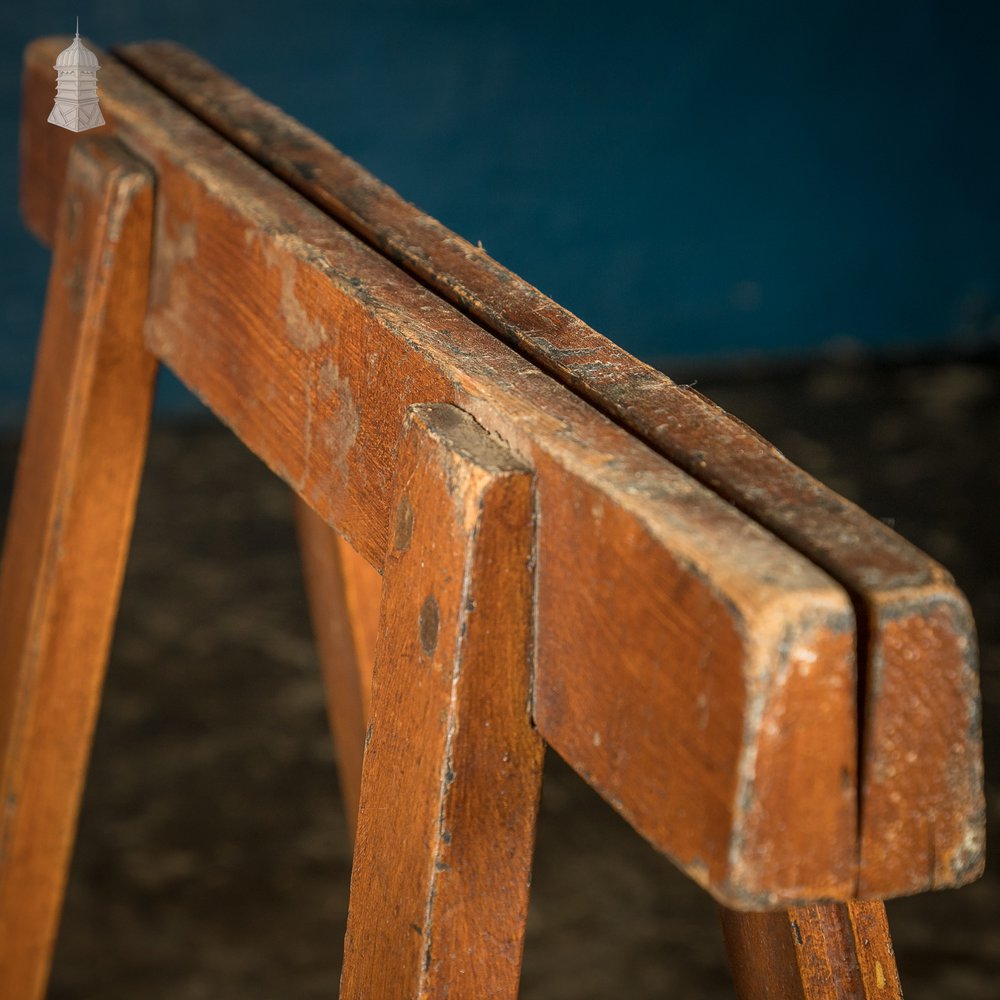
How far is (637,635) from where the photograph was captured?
0.60 m


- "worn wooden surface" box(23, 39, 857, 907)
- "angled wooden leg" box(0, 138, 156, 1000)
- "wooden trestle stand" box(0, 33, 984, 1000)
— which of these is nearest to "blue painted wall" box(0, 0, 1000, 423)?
"angled wooden leg" box(0, 138, 156, 1000)

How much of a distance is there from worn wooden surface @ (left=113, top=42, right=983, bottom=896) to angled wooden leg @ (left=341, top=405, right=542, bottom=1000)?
0.08 m

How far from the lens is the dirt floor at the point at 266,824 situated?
2.10 meters

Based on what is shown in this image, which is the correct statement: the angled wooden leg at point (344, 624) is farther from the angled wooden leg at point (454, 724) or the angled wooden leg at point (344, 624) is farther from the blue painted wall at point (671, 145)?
the blue painted wall at point (671, 145)

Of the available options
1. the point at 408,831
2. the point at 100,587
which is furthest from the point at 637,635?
the point at 100,587

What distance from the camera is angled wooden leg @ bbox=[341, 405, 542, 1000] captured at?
2.20ft

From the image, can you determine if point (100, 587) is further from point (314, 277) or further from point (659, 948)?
point (659, 948)

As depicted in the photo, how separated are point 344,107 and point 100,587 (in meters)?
3.16

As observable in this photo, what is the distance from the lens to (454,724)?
0.68m

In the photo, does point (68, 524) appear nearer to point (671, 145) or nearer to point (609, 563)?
point (609, 563)

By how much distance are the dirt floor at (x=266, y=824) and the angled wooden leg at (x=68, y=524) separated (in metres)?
0.92

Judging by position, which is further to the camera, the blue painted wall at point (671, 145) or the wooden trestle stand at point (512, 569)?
the blue painted wall at point (671, 145)

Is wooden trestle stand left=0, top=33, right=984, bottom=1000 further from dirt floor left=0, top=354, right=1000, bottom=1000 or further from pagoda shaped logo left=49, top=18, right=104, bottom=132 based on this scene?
dirt floor left=0, top=354, right=1000, bottom=1000

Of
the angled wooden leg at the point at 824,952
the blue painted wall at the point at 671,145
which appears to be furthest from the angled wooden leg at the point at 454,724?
the blue painted wall at the point at 671,145
